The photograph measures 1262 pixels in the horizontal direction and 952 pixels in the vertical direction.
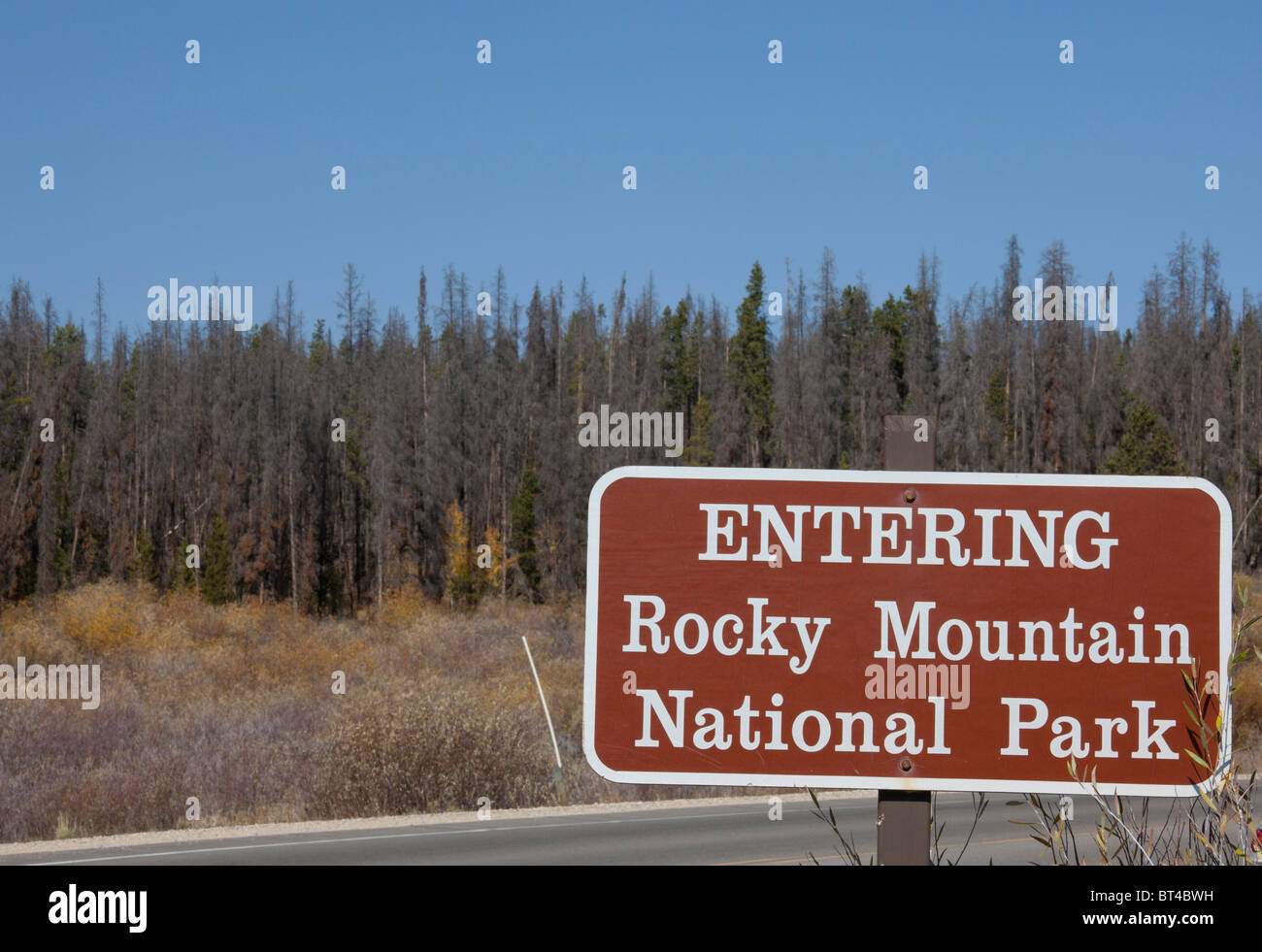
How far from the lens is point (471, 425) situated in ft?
206

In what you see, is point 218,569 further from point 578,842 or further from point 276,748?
point 578,842

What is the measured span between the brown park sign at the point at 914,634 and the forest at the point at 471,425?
48456 millimetres

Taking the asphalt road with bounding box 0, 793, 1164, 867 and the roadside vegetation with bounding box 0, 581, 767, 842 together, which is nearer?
the asphalt road with bounding box 0, 793, 1164, 867

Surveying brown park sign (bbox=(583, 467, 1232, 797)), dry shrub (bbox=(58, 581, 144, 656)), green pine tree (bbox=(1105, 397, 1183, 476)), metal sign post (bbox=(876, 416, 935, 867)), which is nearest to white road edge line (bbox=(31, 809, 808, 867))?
brown park sign (bbox=(583, 467, 1232, 797))

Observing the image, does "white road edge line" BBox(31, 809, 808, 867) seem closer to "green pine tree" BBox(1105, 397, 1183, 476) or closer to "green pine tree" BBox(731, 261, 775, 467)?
"green pine tree" BBox(1105, 397, 1183, 476)

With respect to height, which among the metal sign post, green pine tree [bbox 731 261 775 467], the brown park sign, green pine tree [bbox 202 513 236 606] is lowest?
green pine tree [bbox 202 513 236 606]

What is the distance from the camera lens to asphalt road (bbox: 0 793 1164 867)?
10641mm

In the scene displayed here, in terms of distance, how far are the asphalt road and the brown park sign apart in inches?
306

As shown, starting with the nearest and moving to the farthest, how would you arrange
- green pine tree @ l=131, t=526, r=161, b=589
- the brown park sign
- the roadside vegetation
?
1. the brown park sign
2. the roadside vegetation
3. green pine tree @ l=131, t=526, r=161, b=589

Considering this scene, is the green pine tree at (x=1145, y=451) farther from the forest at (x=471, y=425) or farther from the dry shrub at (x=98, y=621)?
the dry shrub at (x=98, y=621)

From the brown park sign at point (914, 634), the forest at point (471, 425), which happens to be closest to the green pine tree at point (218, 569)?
the forest at point (471, 425)

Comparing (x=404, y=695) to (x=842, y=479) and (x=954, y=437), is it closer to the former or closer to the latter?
(x=842, y=479)

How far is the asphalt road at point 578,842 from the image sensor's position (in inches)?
419

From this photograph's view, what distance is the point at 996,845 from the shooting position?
1157 centimetres
